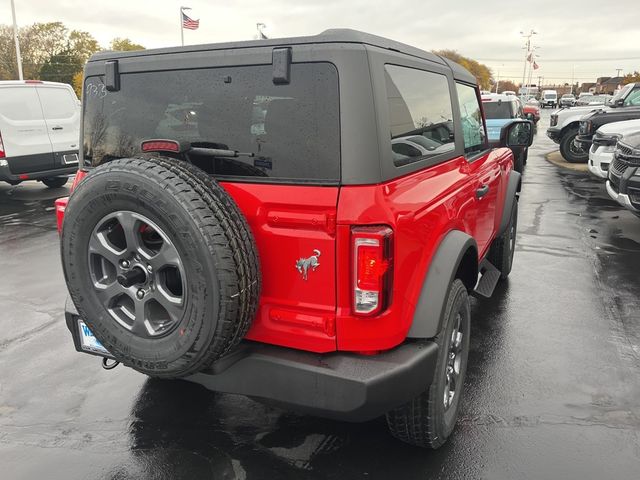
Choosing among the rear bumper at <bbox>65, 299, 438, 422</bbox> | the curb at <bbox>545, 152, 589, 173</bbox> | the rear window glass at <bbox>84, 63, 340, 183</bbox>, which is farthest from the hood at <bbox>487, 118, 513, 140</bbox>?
the rear bumper at <bbox>65, 299, 438, 422</bbox>

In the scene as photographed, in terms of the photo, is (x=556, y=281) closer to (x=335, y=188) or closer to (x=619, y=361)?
(x=619, y=361)

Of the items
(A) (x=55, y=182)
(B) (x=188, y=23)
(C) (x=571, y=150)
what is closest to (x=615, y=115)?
(C) (x=571, y=150)

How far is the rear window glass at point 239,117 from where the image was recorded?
2164 millimetres

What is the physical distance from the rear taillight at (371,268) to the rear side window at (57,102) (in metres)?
9.26

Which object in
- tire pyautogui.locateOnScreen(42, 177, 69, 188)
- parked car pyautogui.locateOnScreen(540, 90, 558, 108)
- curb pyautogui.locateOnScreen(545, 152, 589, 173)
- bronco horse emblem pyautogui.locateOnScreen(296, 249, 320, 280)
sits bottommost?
tire pyautogui.locateOnScreen(42, 177, 69, 188)

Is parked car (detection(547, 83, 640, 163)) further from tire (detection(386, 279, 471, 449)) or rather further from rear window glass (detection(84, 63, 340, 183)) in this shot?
rear window glass (detection(84, 63, 340, 183))

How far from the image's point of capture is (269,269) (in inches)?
88.7

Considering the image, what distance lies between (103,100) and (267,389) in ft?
5.59

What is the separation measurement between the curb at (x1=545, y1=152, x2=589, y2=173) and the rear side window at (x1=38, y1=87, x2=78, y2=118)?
37.7 feet

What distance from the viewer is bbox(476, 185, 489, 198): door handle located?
339cm

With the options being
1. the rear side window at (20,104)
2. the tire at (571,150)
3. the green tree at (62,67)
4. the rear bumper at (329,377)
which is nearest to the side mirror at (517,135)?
the rear bumper at (329,377)

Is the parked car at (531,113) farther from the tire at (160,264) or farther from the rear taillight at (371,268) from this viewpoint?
the tire at (160,264)

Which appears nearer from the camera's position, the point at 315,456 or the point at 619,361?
the point at 315,456

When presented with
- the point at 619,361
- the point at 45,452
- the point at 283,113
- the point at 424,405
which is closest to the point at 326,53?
the point at 283,113
